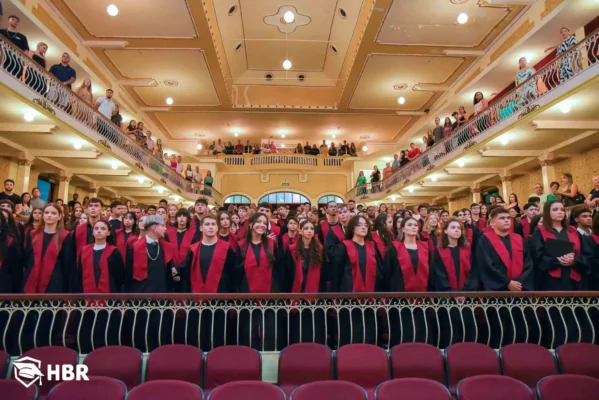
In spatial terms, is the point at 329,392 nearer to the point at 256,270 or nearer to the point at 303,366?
the point at 303,366

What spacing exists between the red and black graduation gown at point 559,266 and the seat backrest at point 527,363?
102 cm

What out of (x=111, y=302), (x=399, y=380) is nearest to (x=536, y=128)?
(x=399, y=380)

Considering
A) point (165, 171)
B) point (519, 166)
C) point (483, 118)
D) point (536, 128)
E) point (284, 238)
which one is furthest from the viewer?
point (165, 171)

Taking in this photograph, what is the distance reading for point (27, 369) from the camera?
9.19 ft

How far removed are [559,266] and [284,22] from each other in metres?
14.8

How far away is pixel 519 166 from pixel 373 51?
6.43m

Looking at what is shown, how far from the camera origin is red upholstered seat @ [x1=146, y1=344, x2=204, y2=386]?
114 inches

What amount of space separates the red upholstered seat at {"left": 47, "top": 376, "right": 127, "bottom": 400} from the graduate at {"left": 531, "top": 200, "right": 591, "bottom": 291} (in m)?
3.81

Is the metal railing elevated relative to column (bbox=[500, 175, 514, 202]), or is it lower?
lower

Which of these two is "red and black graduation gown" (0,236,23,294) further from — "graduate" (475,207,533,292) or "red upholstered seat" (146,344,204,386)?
"graduate" (475,207,533,292)

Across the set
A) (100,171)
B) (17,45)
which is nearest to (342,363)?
(17,45)

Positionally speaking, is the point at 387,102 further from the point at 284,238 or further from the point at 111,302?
the point at 111,302

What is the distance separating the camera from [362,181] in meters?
19.3

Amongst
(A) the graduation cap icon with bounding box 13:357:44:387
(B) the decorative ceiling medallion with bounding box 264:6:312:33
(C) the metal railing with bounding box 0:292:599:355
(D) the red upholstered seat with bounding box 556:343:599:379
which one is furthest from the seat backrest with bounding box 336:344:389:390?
(B) the decorative ceiling medallion with bounding box 264:6:312:33
